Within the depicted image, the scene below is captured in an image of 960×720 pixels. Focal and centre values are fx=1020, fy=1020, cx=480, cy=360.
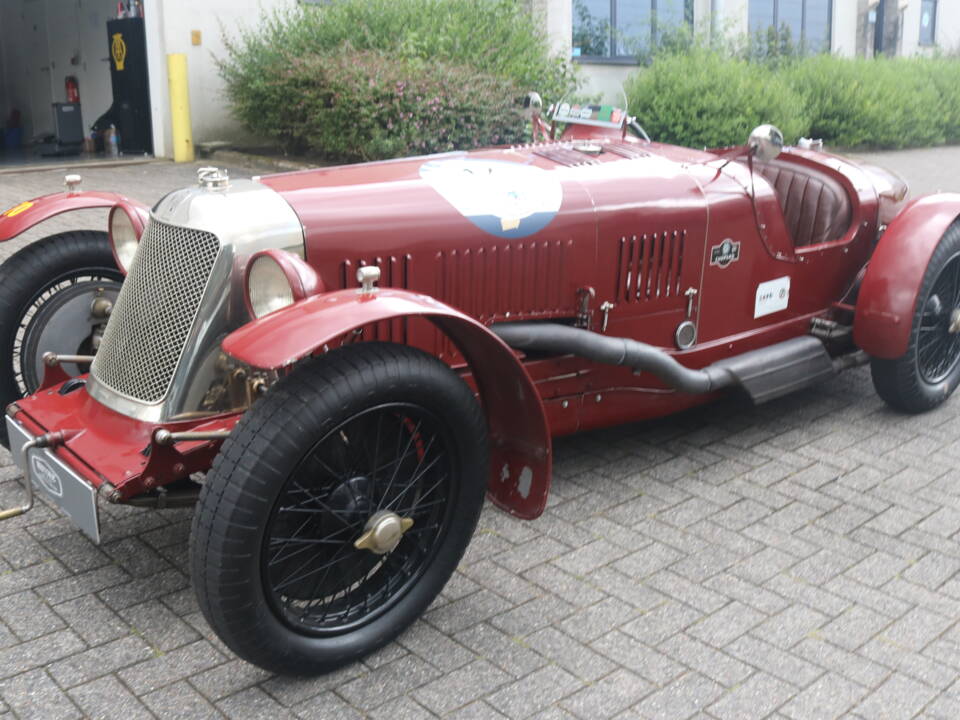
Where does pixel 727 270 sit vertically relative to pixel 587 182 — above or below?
below

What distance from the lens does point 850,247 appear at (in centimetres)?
456

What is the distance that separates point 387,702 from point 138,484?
892mm

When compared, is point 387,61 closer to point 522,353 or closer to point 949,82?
point 522,353

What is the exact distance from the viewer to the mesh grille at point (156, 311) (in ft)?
9.69

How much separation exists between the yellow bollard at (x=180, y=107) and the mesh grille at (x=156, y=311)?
9.05m

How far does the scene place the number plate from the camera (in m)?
2.67

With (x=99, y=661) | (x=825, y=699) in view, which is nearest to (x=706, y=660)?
(x=825, y=699)

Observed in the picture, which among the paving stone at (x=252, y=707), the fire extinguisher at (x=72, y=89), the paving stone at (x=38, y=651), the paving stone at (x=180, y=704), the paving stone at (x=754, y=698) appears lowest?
the paving stone at (x=754, y=698)

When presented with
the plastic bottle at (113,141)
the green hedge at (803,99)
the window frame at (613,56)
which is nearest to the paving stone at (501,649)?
the green hedge at (803,99)

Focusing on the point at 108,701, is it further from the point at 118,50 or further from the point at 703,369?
the point at 118,50

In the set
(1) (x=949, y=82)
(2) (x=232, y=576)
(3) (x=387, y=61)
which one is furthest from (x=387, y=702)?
(1) (x=949, y=82)

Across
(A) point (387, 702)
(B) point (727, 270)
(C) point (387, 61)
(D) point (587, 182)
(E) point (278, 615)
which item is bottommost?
(A) point (387, 702)

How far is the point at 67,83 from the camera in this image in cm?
1362

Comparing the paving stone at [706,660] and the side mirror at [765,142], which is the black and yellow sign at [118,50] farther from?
the paving stone at [706,660]
